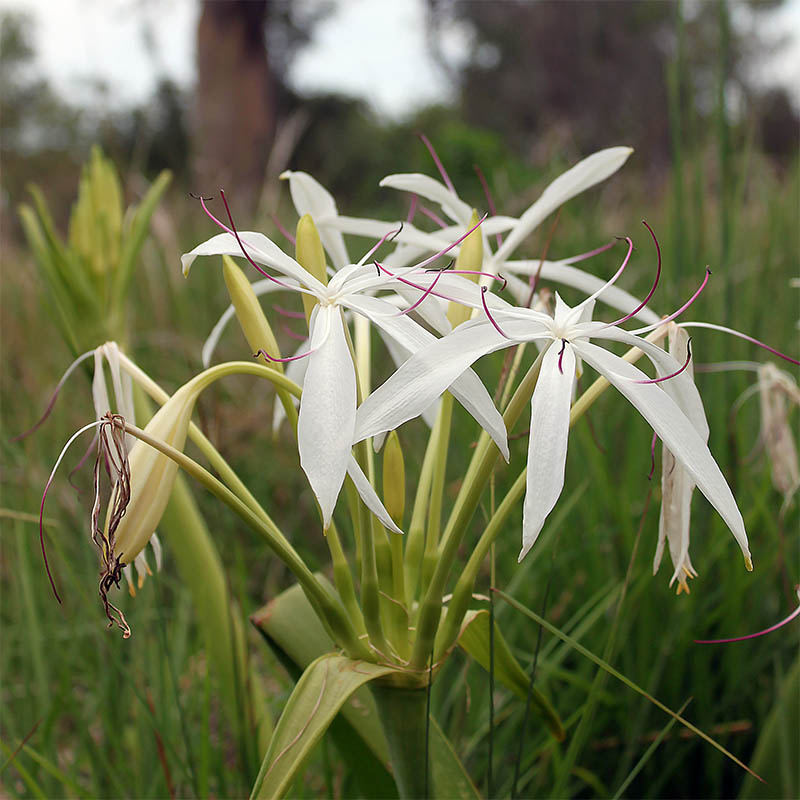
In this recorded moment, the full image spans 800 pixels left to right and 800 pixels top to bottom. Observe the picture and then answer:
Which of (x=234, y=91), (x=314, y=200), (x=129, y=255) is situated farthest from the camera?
(x=234, y=91)

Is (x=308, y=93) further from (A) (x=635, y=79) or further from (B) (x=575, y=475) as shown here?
(B) (x=575, y=475)

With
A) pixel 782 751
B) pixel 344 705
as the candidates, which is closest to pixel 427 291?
pixel 344 705

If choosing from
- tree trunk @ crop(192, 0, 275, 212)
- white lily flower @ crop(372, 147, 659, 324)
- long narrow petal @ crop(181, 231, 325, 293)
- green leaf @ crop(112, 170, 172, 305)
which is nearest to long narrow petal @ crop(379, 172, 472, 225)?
white lily flower @ crop(372, 147, 659, 324)

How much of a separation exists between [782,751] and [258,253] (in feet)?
2.15

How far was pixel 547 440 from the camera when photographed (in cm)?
46

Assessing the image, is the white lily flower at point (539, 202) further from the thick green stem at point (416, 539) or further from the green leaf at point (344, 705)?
the green leaf at point (344, 705)

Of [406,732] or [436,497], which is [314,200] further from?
[406,732]

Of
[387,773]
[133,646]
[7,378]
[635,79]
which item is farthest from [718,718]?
[635,79]

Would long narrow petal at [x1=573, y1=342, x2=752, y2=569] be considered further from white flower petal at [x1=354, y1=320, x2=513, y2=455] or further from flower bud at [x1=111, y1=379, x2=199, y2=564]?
flower bud at [x1=111, y1=379, x2=199, y2=564]

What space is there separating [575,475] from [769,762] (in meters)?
0.55

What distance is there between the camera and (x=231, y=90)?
6.89 meters

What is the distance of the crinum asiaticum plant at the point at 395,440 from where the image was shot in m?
0.46

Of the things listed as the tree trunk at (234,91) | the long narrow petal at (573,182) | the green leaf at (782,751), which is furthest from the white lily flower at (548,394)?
the tree trunk at (234,91)

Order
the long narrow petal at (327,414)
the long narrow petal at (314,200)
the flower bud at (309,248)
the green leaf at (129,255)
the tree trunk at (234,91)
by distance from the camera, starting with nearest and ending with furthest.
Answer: the long narrow petal at (327,414), the flower bud at (309,248), the long narrow petal at (314,200), the green leaf at (129,255), the tree trunk at (234,91)
